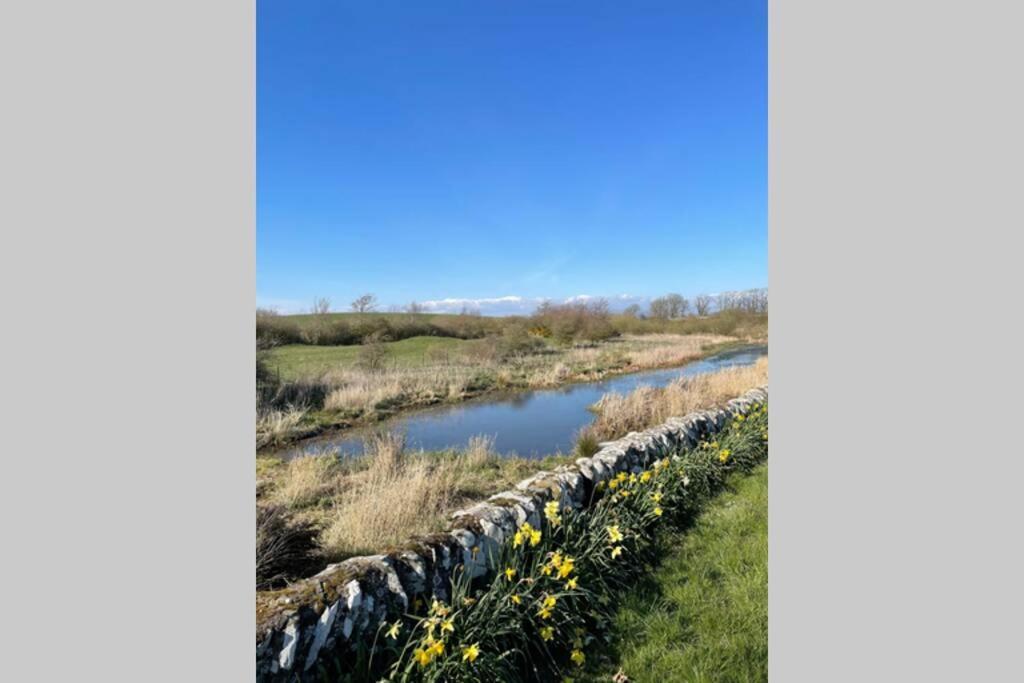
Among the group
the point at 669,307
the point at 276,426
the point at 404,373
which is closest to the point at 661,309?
the point at 669,307

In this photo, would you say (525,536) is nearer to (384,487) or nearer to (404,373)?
(384,487)

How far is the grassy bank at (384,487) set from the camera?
398cm

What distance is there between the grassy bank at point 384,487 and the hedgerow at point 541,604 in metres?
1.24

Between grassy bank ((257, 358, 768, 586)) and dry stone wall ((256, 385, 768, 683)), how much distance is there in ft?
3.12

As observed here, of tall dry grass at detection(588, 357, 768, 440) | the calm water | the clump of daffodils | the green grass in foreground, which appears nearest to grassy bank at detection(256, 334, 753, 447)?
the calm water

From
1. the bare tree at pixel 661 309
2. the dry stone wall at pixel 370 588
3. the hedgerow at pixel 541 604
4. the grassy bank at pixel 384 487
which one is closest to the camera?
the dry stone wall at pixel 370 588

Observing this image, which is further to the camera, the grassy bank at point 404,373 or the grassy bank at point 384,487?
the grassy bank at point 404,373

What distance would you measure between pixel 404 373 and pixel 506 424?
593cm

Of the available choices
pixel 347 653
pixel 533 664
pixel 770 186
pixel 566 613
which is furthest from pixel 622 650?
pixel 770 186

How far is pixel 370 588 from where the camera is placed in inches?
92.0

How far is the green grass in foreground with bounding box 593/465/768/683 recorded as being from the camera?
2.48 m

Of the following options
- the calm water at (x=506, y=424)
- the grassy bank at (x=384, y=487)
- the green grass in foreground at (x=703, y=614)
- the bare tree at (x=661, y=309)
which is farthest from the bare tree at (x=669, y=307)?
the green grass in foreground at (x=703, y=614)

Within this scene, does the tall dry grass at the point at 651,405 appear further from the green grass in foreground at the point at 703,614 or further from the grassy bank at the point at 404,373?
the grassy bank at the point at 404,373

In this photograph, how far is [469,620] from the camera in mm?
2422
